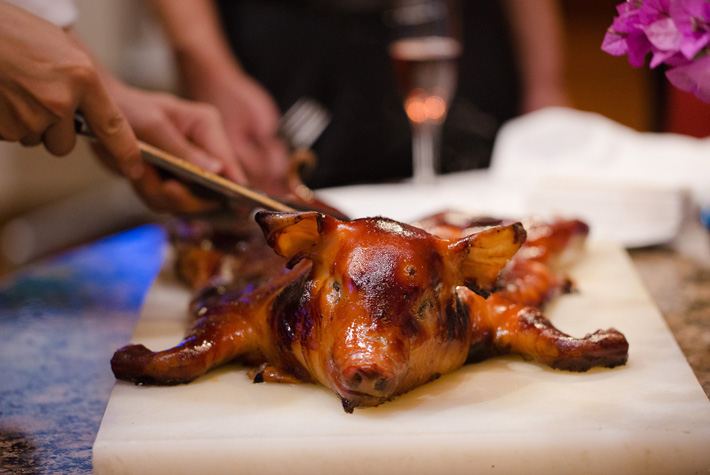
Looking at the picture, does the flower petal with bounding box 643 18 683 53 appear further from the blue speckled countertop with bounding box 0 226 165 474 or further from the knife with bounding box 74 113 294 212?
the blue speckled countertop with bounding box 0 226 165 474

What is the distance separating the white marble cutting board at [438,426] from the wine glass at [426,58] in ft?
4.69

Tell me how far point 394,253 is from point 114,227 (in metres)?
4.89

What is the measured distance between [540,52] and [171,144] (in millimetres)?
2178

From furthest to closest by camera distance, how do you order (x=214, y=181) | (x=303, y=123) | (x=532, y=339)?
(x=303, y=123) → (x=214, y=181) → (x=532, y=339)

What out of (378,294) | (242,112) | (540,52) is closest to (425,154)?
(242,112)

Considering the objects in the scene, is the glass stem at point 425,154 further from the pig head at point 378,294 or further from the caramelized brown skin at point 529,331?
the pig head at point 378,294

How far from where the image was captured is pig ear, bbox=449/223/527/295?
1.21 m

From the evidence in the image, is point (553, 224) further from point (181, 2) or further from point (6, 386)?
point (181, 2)

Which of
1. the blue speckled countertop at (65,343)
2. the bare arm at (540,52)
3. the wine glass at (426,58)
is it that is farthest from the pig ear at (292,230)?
the bare arm at (540,52)

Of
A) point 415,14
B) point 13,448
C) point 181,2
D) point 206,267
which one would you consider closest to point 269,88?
point 181,2

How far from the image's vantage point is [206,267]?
182 centimetres

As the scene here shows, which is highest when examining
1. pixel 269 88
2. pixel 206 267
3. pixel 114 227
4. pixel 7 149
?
pixel 206 267

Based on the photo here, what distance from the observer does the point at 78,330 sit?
1.72 m

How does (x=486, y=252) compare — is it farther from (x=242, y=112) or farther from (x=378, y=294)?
(x=242, y=112)
